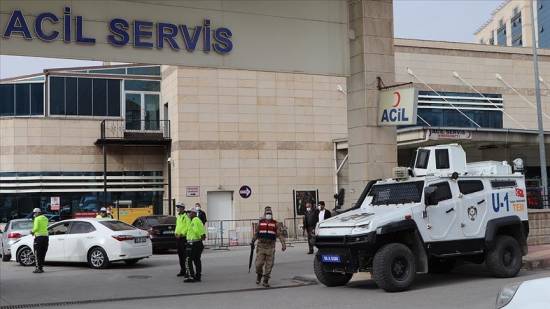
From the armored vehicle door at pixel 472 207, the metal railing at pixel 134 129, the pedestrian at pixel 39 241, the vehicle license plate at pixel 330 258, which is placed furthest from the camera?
the metal railing at pixel 134 129

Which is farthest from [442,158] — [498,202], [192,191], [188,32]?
[192,191]

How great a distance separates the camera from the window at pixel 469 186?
14477 mm

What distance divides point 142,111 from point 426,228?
23.6 metres

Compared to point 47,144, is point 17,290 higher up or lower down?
lower down

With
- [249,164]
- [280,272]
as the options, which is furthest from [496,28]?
[280,272]

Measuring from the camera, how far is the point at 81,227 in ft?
64.2

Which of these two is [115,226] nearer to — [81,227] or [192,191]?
[81,227]

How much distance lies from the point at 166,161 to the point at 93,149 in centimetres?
368

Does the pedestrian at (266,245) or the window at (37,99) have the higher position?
the window at (37,99)

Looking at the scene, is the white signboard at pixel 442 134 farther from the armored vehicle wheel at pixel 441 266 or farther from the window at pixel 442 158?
the armored vehicle wheel at pixel 441 266

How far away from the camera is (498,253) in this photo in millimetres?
14516

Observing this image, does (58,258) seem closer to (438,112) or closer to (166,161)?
(166,161)

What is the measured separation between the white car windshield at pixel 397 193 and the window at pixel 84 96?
22341 millimetres

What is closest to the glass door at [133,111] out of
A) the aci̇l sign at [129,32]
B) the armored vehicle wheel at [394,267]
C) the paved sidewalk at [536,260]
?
the aci̇l sign at [129,32]
